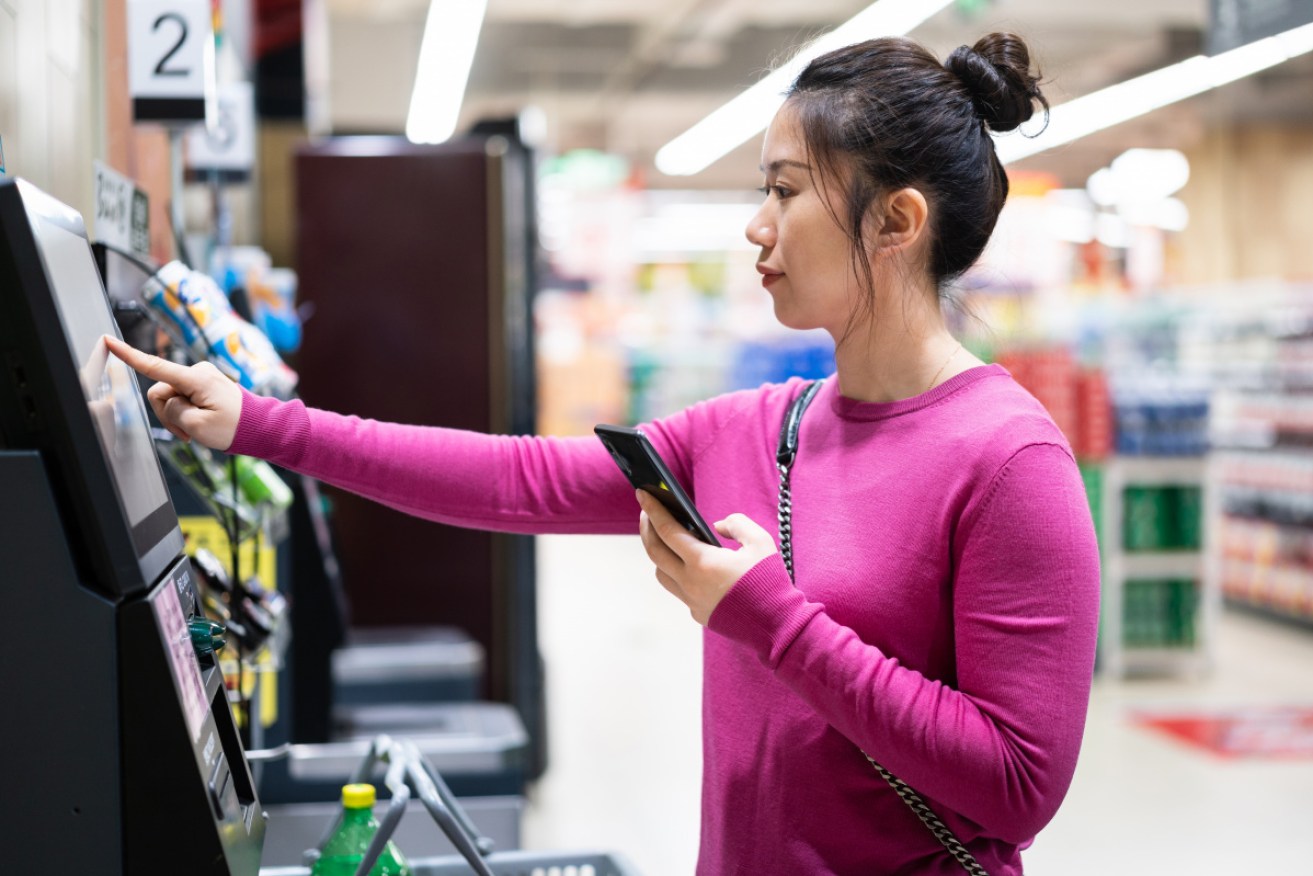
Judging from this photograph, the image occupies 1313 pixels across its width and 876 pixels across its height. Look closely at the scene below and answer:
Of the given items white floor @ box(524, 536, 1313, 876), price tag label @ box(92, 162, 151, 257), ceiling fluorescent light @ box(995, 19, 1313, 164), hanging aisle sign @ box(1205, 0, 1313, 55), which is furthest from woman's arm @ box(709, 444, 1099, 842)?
ceiling fluorescent light @ box(995, 19, 1313, 164)

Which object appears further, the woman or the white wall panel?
the white wall panel

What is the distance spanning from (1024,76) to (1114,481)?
6.39 metres

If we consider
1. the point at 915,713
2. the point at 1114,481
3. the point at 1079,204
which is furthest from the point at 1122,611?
the point at 1079,204

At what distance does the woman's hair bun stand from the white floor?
2.06 m

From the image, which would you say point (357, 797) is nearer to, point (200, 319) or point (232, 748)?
point (232, 748)

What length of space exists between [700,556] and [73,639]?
1.83 feet

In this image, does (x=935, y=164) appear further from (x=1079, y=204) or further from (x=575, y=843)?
(x=1079, y=204)

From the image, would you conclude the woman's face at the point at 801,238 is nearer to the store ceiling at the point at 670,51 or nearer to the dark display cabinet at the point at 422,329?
the dark display cabinet at the point at 422,329

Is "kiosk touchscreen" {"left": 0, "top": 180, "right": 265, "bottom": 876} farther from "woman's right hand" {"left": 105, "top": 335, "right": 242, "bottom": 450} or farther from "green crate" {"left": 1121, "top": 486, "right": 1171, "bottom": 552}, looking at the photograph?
"green crate" {"left": 1121, "top": 486, "right": 1171, "bottom": 552}

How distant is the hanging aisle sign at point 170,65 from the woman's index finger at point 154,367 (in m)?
1.22

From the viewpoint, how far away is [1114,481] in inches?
296

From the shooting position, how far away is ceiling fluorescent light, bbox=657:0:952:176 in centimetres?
185

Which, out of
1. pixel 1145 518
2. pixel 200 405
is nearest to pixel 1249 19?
pixel 200 405

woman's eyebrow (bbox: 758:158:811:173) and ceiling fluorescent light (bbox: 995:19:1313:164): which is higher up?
ceiling fluorescent light (bbox: 995:19:1313:164)
